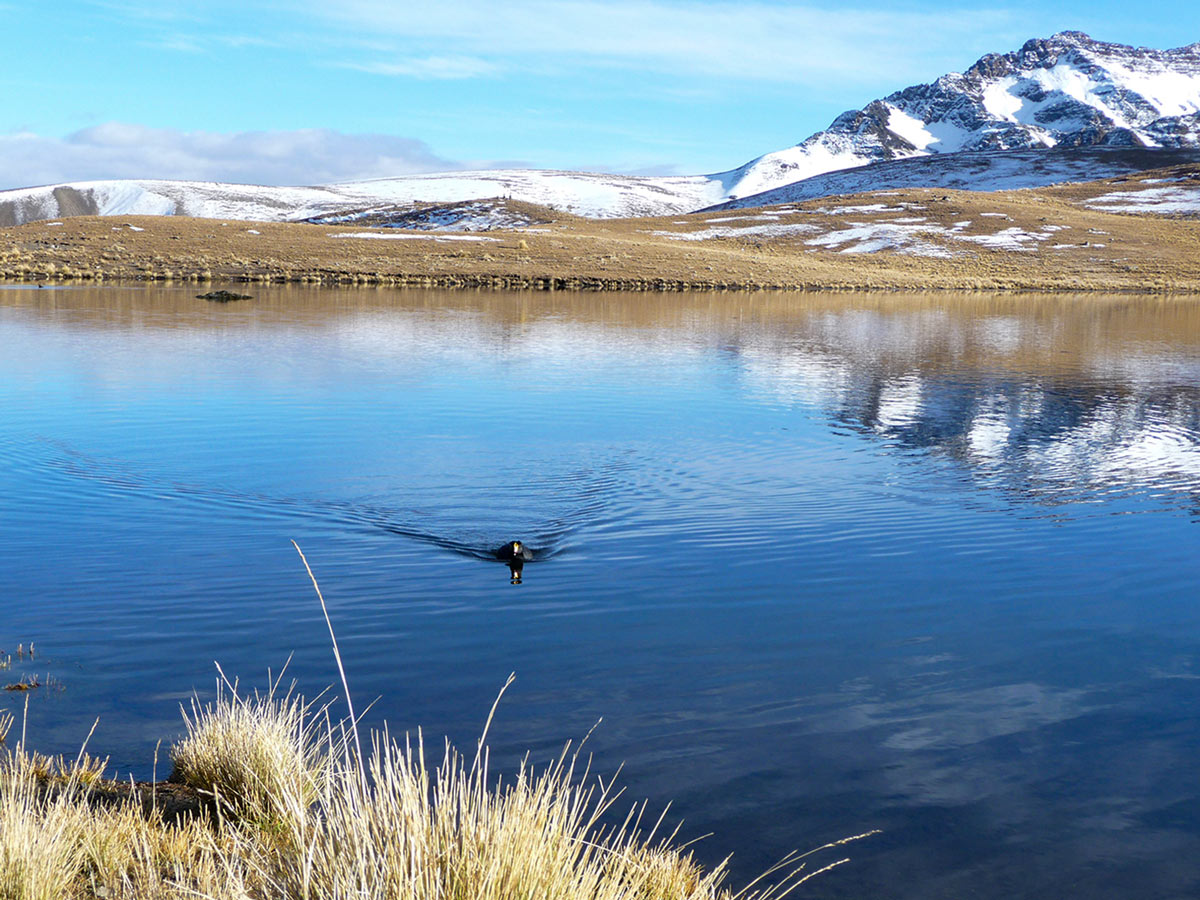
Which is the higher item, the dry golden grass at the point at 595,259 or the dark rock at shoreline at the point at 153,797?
the dry golden grass at the point at 595,259

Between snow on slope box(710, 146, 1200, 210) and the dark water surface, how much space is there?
124752 mm

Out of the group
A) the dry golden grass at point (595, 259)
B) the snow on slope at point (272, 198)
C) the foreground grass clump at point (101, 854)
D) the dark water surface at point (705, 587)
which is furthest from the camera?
the snow on slope at point (272, 198)

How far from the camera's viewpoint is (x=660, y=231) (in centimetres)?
9419

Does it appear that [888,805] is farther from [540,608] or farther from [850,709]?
[540,608]

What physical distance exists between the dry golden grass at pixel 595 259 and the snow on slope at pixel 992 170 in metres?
43.4

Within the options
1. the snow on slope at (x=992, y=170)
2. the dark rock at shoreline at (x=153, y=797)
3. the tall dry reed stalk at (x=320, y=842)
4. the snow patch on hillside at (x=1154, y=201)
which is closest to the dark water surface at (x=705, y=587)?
the dark rock at shoreline at (x=153, y=797)

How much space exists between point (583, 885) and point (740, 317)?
40022 mm

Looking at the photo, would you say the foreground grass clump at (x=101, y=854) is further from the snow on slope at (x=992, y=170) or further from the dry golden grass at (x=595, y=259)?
the snow on slope at (x=992, y=170)

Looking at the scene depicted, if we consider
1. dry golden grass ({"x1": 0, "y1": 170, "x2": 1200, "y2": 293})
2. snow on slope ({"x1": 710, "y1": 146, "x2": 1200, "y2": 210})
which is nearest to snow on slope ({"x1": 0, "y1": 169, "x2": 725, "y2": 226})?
snow on slope ({"x1": 710, "y1": 146, "x2": 1200, "y2": 210})

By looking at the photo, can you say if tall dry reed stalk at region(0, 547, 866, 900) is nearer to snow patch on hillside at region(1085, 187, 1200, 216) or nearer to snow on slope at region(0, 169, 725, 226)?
snow patch on hillside at region(1085, 187, 1200, 216)

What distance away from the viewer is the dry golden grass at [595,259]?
62.2 meters

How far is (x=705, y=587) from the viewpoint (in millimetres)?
9055

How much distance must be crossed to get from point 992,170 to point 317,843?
15427 cm

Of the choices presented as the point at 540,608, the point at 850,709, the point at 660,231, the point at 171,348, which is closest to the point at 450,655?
the point at 540,608
